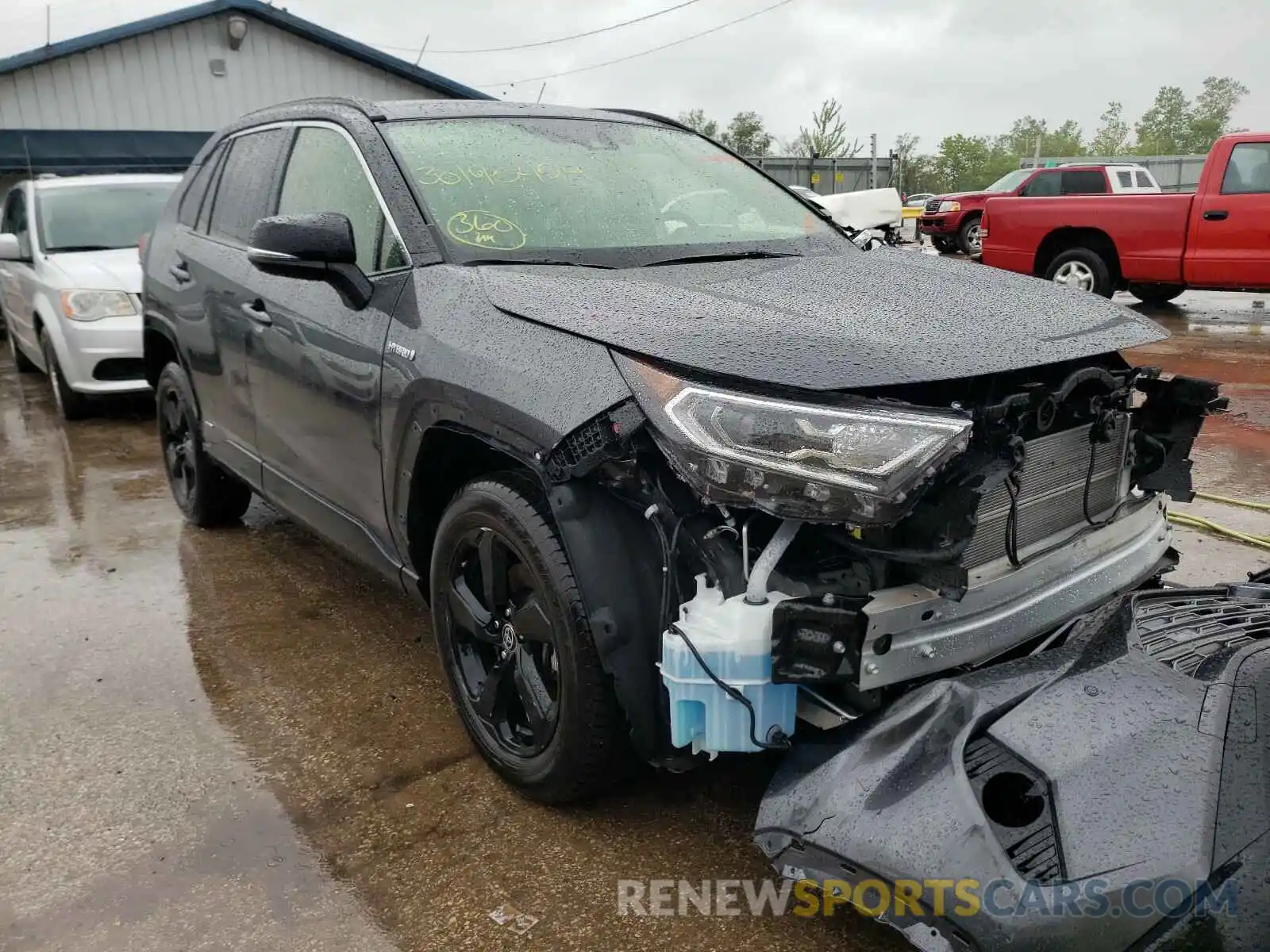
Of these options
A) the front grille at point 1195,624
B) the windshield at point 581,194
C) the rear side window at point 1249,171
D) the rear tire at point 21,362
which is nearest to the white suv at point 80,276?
the rear tire at point 21,362

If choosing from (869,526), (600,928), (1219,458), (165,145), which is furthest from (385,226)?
(165,145)

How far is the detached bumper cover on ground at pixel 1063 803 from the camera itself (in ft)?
5.27

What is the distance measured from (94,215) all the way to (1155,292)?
38.4 feet

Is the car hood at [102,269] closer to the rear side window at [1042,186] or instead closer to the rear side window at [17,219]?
the rear side window at [17,219]

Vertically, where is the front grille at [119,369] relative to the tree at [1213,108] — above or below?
below

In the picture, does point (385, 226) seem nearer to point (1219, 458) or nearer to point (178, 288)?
point (178, 288)

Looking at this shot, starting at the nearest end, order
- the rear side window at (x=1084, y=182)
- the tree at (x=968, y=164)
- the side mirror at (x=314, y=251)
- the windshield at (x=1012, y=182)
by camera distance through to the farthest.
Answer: the side mirror at (x=314, y=251) < the rear side window at (x=1084, y=182) < the windshield at (x=1012, y=182) < the tree at (x=968, y=164)

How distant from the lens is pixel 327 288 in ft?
10.3

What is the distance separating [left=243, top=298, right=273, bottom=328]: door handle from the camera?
3513 mm

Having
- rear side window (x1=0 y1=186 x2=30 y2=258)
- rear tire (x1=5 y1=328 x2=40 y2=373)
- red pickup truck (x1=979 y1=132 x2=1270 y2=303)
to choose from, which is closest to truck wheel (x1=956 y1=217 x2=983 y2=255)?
red pickup truck (x1=979 y1=132 x2=1270 y2=303)

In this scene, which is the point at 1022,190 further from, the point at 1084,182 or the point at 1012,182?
the point at 1012,182

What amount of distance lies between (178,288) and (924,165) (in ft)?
217

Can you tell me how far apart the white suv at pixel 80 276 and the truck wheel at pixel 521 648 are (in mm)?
5512

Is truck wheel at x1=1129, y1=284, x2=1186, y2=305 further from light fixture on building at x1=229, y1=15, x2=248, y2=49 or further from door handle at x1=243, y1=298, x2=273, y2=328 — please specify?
light fixture on building at x1=229, y1=15, x2=248, y2=49
